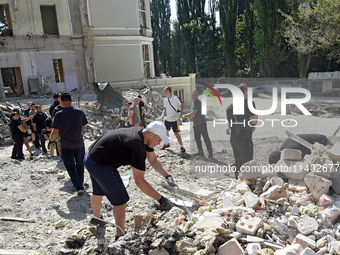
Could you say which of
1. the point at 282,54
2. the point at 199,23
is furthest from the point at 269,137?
the point at 199,23

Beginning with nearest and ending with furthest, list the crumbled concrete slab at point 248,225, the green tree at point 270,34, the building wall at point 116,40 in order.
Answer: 1. the crumbled concrete slab at point 248,225
2. the building wall at point 116,40
3. the green tree at point 270,34

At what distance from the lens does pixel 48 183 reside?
5.35m

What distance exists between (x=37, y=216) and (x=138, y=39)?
15.7 meters

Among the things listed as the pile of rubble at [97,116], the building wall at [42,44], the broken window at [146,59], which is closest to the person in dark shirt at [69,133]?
the pile of rubble at [97,116]

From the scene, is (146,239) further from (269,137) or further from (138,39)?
(138,39)

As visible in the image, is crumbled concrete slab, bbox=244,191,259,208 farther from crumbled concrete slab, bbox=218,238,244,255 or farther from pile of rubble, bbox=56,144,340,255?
crumbled concrete slab, bbox=218,238,244,255

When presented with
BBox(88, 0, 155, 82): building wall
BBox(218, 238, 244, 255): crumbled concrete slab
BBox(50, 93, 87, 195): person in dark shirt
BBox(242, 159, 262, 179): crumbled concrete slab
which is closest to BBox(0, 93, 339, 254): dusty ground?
BBox(50, 93, 87, 195): person in dark shirt

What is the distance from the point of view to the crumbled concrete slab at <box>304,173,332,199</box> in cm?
354

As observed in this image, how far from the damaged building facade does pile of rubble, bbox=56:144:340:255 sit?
15000mm

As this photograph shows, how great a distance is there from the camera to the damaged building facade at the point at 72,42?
15.6 m

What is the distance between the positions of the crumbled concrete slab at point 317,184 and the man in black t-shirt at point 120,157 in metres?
1.97

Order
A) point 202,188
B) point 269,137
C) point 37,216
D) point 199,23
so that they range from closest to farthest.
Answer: point 37,216 → point 202,188 → point 269,137 → point 199,23

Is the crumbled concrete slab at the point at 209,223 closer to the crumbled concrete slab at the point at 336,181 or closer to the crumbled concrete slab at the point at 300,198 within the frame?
the crumbled concrete slab at the point at 300,198

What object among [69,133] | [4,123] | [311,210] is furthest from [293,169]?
[4,123]
